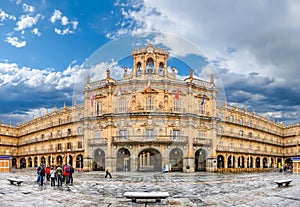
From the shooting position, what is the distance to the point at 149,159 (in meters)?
45.2

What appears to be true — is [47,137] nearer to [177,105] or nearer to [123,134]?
[123,134]

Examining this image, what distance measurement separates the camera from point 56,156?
196 ft

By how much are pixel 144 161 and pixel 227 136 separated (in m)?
20.1

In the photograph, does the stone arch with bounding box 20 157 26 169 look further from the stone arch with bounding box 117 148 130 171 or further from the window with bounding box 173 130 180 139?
the window with bounding box 173 130 180 139

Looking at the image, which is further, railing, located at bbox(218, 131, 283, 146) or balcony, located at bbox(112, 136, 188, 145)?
railing, located at bbox(218, 131, 283, 146)

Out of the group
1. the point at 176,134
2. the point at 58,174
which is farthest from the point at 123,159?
the point at 58,174

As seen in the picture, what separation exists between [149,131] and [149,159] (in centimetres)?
565

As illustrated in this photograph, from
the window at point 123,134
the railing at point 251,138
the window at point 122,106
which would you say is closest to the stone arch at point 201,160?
the railing at point 251,138

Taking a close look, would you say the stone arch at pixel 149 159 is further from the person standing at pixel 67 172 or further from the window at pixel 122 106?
the person standing at pixel 67 172

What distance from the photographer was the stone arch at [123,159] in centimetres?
4197

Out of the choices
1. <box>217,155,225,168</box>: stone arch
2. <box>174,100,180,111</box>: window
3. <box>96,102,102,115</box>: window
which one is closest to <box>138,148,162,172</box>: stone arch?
<box>174,100,180,111</box>: window

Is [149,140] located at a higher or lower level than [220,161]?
higher

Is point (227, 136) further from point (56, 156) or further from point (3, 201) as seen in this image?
point (3, 201)

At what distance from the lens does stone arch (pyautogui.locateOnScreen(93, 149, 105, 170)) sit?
44.2m
